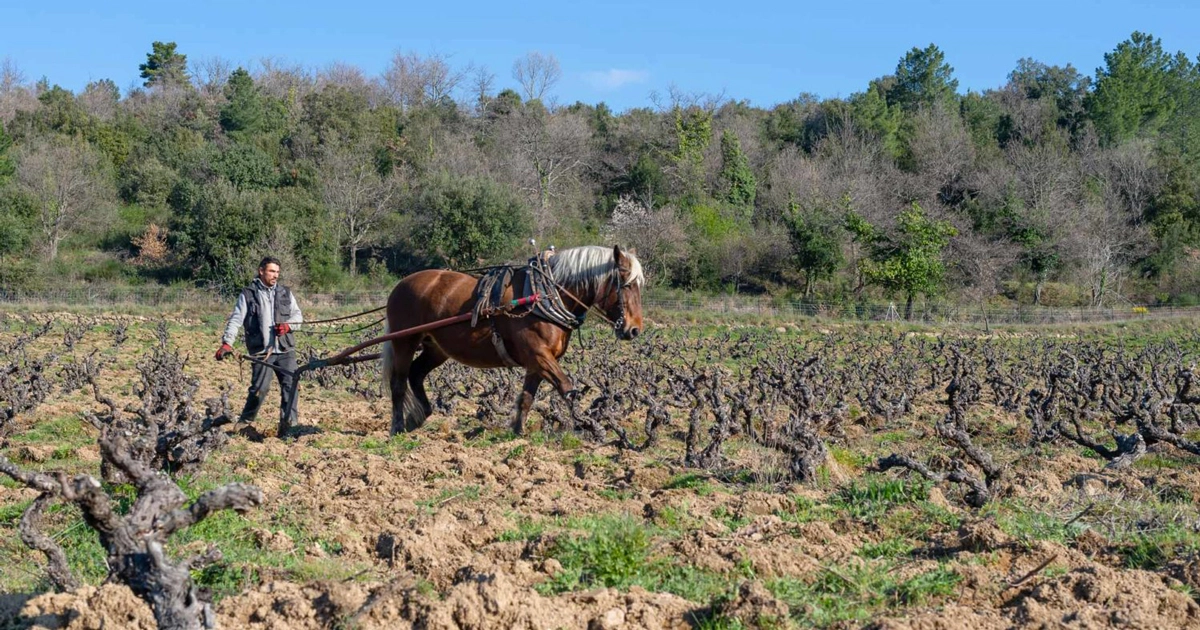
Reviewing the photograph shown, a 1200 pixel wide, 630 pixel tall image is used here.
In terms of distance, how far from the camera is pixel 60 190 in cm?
5125

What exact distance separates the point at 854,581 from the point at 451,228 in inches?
1700

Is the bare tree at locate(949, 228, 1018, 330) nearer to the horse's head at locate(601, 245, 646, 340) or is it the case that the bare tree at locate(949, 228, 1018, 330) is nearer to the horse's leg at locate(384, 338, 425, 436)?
the horse's head at locate(601, 245, 646, 340)

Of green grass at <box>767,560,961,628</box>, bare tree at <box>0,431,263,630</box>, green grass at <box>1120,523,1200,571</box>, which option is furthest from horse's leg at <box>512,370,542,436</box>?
bare tree at <box>0,431,263,630</box>

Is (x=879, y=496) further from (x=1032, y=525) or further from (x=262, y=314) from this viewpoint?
(x=262, y=314)

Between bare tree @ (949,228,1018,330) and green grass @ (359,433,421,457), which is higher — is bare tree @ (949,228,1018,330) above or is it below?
above

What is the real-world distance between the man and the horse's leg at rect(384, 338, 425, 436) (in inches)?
39.2

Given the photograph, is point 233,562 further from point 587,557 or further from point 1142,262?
point 1142,262

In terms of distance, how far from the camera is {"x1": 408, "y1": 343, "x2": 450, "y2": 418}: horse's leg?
1088 cm

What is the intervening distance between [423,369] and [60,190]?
47.6m

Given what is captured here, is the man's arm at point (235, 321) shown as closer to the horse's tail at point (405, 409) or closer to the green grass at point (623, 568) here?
the horse's tail at point (405, 409)

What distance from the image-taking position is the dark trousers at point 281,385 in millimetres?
10117

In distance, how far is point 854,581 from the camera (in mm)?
4992

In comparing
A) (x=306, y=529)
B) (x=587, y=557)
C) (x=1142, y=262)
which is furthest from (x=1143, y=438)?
(x=1142, y=262)

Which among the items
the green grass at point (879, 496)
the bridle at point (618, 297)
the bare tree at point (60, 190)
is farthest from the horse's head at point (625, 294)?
the bare tree at point (60, 190)
